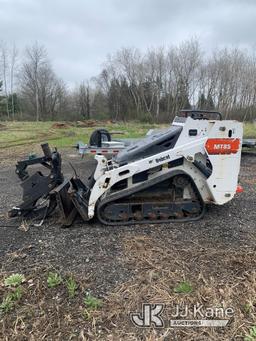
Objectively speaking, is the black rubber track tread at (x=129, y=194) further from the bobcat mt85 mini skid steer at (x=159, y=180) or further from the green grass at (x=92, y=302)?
the green grass at (x=92, y=302)

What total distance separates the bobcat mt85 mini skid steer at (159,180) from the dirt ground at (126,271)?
0.71ft

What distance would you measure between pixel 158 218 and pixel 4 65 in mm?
57073

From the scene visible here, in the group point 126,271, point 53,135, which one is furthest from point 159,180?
point 53,135

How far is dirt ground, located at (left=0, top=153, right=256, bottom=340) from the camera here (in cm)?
232

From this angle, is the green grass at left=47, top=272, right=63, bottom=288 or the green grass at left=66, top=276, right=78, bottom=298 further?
the green grass at left=47, top=272, right=63, bottom=288

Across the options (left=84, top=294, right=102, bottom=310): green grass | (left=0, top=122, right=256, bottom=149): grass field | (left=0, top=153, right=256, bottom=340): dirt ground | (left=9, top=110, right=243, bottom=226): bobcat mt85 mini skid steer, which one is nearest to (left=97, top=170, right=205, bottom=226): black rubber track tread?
(left=9, top=110, right=243, bottom=226): bobcat mt85 mini skid steer

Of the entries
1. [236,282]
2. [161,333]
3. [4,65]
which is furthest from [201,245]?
[4,65]

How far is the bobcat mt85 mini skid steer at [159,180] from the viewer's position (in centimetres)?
409

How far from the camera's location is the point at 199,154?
4211mm

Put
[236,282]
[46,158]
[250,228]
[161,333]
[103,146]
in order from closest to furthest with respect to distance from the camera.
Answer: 1. [161,333]
2. [236,282]
3. [250,228]
4. [46,158]
5. [103,146]

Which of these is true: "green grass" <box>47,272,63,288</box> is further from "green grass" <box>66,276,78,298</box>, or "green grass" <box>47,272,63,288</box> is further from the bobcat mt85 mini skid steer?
the bobcat mt85 mini skid steer

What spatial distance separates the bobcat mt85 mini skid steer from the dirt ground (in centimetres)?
22

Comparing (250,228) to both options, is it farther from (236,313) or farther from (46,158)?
(46,158)

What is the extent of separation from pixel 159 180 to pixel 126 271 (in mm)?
1438
